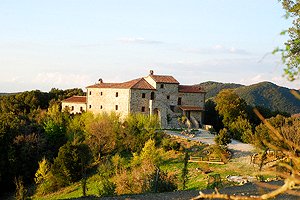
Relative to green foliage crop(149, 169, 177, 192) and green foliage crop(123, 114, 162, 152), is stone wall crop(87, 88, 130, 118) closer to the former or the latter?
green foliage crop(123, 114, 162, 152)

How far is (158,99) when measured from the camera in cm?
4700

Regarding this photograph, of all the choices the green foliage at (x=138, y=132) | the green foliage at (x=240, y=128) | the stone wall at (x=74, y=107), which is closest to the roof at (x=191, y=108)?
the green foliage at (x=240, y=128)

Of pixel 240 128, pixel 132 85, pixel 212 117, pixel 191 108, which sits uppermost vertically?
pixel 132 85

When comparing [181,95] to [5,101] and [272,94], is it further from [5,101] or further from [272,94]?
[272,94]

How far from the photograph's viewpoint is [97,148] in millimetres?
37625

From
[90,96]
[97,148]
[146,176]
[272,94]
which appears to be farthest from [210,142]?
[272,94]

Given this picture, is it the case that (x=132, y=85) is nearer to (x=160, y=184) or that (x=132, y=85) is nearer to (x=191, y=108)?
(x=191, y=108)

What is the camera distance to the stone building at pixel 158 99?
46.5 m

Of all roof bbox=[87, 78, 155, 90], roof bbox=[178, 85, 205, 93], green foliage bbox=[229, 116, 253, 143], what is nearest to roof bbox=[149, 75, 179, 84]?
roof bbox=[87, 78, 155, 90]

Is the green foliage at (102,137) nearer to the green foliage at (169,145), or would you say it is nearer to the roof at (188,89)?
the green foliage at (169,145)

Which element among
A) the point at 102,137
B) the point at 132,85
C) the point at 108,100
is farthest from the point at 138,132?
the point at 108,100

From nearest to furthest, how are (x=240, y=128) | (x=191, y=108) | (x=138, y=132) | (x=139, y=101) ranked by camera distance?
(x=138, y=132) → (x=240, y=128) → (x=139, y=101) → (x=191, y=108)

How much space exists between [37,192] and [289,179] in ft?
100

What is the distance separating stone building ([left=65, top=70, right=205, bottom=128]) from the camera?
4650 centimetres
